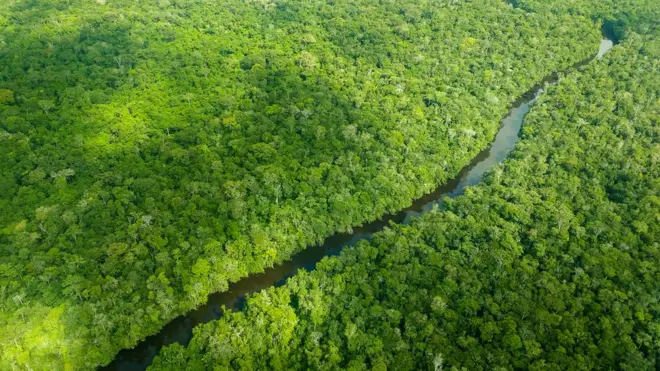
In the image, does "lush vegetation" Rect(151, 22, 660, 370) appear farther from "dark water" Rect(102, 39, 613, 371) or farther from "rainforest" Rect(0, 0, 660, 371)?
"dark water" Rect(102, 39, 613, 371)

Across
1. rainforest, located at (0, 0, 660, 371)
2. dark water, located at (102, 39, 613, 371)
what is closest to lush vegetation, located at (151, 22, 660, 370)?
rainforest, located at (0, 0, 660, 371)

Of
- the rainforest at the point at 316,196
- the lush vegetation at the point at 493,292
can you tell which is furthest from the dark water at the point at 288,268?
the lush vegetation at the point at 493,292

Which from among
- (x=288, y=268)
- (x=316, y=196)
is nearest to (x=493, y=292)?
(x=288, y=268)

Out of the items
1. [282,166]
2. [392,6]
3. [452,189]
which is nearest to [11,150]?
[282,166]

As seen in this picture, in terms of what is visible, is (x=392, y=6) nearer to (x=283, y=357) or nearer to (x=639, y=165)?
(x=639, y=165)

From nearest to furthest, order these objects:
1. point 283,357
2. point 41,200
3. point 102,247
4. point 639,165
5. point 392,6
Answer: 1. point 283,357
2. point 102,247
3. point 41,200
4. point 639,165
5. point 392,6

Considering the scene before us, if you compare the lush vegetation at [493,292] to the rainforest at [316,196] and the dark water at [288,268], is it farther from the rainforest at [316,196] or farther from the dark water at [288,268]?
the dark water at [288,268]

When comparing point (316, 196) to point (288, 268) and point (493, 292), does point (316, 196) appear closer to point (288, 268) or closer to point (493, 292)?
point (288, 268)
